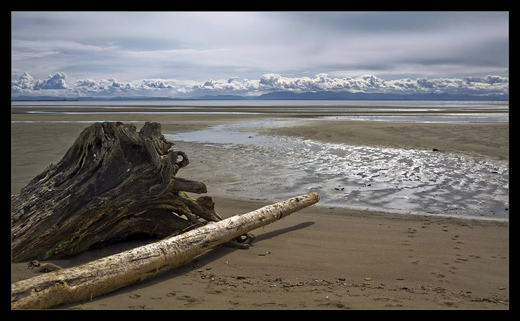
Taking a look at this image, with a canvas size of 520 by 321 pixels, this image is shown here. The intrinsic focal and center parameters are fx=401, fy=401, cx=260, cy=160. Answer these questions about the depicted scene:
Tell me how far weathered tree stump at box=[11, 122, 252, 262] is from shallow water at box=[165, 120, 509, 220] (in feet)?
10.7

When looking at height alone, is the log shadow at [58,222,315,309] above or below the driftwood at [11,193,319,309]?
below

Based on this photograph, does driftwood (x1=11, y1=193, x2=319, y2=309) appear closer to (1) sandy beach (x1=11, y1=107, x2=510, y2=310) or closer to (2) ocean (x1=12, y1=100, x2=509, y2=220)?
(1) sandy beach (x1=11, y1=107, x2=510, y2=310)

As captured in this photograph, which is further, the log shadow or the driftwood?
the log shadow

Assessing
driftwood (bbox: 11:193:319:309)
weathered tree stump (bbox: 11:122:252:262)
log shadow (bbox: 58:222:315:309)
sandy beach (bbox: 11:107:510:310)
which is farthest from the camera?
weathered tree stump (bbox: 11:122:252:262)

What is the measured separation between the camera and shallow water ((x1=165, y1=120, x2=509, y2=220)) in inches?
338

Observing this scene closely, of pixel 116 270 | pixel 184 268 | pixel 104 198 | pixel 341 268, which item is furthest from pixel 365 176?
pixel 116 270

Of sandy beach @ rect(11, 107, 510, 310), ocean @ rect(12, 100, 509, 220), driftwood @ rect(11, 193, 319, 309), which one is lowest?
sandy beach @ rect(11, 107, 510, 310)

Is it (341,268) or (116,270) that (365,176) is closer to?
(341,268)

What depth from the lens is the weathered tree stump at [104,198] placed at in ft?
17.5

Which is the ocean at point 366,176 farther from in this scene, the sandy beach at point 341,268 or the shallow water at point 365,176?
the sandy beach at point 341,268

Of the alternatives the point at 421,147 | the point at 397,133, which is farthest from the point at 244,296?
the point at 397,133

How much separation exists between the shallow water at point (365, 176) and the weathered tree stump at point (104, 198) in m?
3.27

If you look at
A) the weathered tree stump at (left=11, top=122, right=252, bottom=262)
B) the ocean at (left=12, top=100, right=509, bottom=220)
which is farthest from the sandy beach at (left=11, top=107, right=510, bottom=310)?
the ocean at (left=12, top=100, right=509, bottom=220)

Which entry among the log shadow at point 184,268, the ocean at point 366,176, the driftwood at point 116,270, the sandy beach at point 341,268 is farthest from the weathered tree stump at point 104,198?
the ocean at point 366,176
